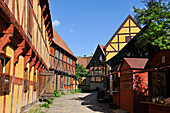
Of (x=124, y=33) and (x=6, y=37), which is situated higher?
(x=124, y=33)

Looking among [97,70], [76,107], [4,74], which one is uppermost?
[97,70]

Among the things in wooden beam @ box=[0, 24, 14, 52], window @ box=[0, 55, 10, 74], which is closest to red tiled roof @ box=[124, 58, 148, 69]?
window @ box=[0, 55, 10, 74]

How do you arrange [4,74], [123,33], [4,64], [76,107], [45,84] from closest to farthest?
[4,74] → [4,64] → [76,107] → [45,84] → [123,33]

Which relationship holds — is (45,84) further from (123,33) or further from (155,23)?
(123,33)

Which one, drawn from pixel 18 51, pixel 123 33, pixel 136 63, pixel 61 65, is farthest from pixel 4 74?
pixel 61 65

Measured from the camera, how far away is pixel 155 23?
478 inches

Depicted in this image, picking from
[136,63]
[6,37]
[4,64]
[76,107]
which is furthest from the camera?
[76,107]

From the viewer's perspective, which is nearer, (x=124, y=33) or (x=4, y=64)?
(x=4, y=64)

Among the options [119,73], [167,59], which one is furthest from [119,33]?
[167,59]

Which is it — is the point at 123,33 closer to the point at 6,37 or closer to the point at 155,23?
the point at 155,23

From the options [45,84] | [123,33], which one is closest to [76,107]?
[45,84]

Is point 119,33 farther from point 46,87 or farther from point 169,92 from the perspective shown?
point 169,92

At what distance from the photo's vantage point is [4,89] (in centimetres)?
609

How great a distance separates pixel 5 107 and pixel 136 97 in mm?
6380
